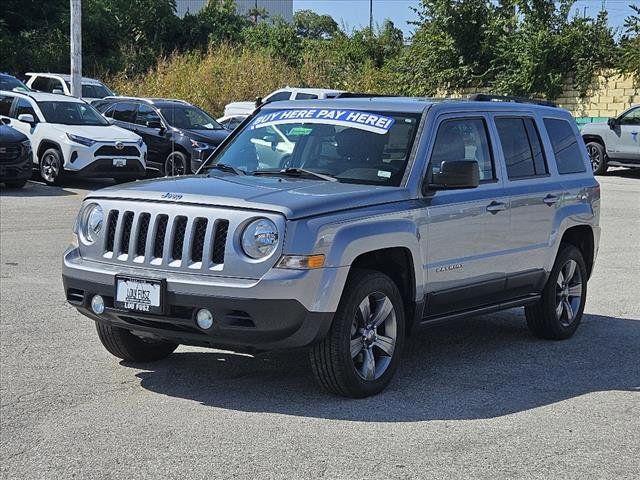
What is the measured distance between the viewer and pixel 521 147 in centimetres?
810

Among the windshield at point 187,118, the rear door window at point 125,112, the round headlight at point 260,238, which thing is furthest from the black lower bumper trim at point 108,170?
the round headlight at point 260,238

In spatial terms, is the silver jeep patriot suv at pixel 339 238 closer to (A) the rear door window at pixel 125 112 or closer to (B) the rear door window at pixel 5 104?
(B) the rear door window at pixel 5 104

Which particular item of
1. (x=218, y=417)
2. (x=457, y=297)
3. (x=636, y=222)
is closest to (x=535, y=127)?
(x=457, y=297)

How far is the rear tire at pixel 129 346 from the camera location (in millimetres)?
7062

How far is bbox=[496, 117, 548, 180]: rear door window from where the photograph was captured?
7891mm

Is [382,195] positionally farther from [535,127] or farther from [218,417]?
[535,127]

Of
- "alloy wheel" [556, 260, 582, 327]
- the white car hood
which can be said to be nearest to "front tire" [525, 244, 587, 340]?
"alloy wheel" [556, 260, 582, 327]

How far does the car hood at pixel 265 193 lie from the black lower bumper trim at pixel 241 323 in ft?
1.76

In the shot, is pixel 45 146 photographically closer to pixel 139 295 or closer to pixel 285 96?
pixel 285 96

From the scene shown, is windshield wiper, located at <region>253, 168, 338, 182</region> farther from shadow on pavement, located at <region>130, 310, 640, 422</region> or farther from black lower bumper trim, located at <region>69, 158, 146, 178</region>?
black lower bumper trim, located at <region>69, 158, 146, 178</region>

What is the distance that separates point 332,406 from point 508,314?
3608 millimetres

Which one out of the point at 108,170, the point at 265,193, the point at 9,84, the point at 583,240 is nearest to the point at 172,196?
the point at 265,193

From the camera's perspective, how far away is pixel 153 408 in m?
6.15

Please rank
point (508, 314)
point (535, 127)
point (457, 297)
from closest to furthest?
point (457, 297) < point (535, 127) < point (508, 314)
